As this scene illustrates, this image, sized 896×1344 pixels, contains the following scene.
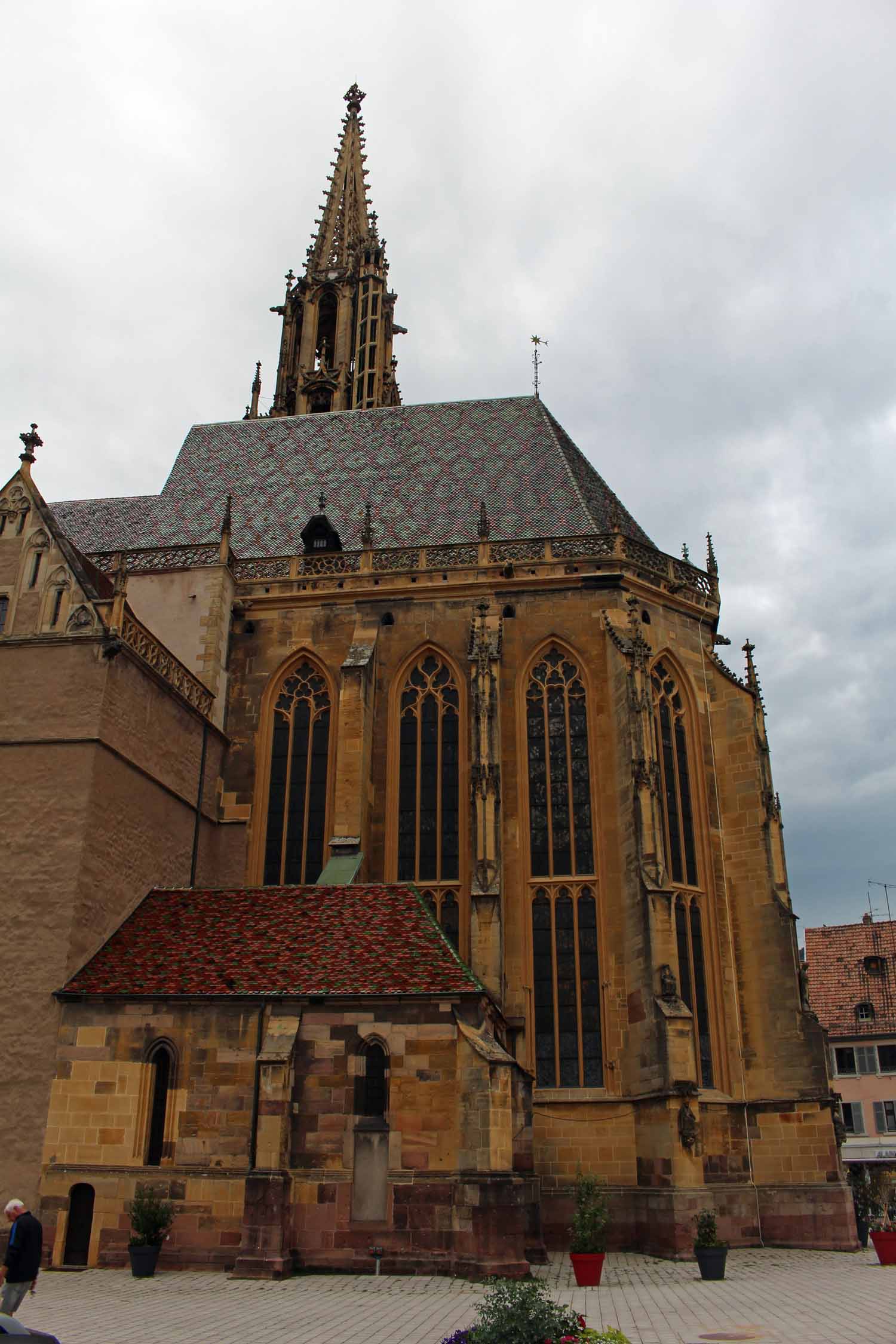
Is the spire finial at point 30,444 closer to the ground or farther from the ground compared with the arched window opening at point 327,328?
closer to the ground

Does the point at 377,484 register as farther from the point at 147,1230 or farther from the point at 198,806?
the point at 147,1230

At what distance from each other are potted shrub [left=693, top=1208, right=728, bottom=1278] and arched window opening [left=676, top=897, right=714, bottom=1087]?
4537 mm

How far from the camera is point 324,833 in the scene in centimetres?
2239

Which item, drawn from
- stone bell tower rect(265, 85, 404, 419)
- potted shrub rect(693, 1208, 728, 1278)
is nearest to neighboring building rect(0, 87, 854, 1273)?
potted shrub rect(693, 1208, 728, 1278)

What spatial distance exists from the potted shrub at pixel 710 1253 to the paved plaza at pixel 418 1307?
179 mm

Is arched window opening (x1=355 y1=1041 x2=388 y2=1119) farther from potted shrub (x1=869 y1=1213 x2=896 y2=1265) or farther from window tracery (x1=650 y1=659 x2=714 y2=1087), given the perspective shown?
potted shrub (x1=869 y1=1213 x2=896 y2=1265)

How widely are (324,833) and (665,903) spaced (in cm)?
691

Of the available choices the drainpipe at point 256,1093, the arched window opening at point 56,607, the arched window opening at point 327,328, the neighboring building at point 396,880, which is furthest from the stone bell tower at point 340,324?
the drainpipe at point 256,1093

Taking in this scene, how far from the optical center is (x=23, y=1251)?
9641 millimetres

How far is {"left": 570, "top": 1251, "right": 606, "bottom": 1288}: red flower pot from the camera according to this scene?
13844 mm

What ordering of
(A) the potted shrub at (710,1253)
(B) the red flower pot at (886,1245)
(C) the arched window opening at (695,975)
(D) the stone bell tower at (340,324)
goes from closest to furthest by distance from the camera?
(A) the potted shrub at (710,1253)
(B) the red flower pot at (886,1245)
(C) the arched window opening at (695,975)
(D) the stone bell tower at (340,324)

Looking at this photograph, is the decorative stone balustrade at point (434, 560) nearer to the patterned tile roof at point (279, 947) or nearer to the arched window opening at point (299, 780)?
the arched window opening at point (299, 780)

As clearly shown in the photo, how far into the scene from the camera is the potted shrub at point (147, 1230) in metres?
14.2

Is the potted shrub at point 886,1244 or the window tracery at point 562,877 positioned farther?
the window tracery at point 562,877
